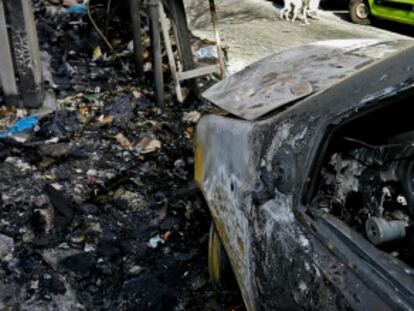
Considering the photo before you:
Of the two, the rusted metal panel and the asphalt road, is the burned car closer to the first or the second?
the rusted metal panel

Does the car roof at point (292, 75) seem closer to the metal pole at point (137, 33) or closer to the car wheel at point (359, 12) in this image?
the metal pole at point (137, 33)

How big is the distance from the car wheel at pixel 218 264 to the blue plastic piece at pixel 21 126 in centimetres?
276

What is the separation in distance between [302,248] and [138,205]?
2.38m

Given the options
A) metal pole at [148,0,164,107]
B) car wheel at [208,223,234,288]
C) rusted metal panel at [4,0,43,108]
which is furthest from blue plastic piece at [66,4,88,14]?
car wheel at [208,223,234,288]

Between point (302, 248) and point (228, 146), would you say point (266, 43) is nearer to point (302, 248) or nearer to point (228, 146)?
point (228, 146)

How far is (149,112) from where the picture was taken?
555 centimetres

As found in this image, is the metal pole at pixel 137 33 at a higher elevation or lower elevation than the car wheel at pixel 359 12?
higher

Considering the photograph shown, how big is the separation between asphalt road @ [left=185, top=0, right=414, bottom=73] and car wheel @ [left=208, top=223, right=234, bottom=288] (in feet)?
13.6

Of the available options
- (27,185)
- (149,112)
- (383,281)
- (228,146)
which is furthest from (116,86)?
(383,281)

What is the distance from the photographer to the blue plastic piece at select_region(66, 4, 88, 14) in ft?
26.0

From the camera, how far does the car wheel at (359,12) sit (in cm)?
985

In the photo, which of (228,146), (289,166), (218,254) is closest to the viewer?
(289,166)

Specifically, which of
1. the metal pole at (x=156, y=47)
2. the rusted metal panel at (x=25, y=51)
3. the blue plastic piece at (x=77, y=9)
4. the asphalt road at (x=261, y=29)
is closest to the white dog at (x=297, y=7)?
the asphalt road at (x=261, y=29)

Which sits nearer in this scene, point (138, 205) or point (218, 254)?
point (218, 254)
